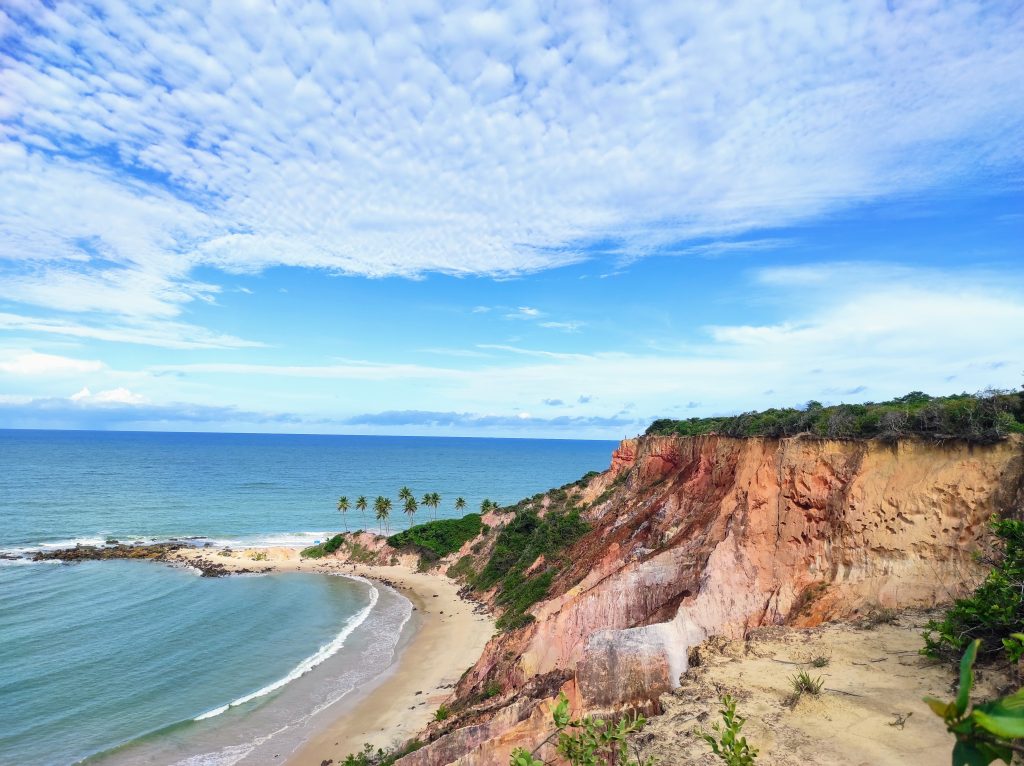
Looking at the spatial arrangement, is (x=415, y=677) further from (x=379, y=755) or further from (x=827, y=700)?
(x=827, y=700)

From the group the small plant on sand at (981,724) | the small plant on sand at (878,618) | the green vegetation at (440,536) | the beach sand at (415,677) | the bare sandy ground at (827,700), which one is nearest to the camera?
the small plant on sand at (981,724)

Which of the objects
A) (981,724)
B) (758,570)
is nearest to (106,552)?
(758,570)

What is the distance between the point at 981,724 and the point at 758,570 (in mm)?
19716

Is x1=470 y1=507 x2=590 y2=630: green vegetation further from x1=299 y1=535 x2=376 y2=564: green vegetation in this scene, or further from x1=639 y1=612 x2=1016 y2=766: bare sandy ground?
x1=639 y1=612 x2=1016 y2=766: bare sandy ground

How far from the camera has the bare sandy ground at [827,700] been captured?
9.70 metres

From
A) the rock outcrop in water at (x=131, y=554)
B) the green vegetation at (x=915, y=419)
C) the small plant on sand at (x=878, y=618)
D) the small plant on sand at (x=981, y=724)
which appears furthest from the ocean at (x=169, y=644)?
the small plant on sand at (x=981, y=724)

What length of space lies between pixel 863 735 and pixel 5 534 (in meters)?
90.9

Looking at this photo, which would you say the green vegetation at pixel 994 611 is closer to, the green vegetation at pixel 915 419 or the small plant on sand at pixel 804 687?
the small plant on sand at pixel 804 687

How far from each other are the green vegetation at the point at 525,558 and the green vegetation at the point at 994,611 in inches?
999

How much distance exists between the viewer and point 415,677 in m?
34.1

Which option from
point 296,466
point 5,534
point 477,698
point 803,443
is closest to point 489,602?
point 477,698

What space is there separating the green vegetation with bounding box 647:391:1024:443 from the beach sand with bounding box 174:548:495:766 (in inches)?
813

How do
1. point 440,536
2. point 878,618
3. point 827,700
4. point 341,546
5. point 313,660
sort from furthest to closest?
1. point 341,546
2. point 440,536
3. point 313,660
4. point 878,618
5. point 827,700

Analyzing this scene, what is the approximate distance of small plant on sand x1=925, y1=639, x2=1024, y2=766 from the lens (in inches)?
93.1
